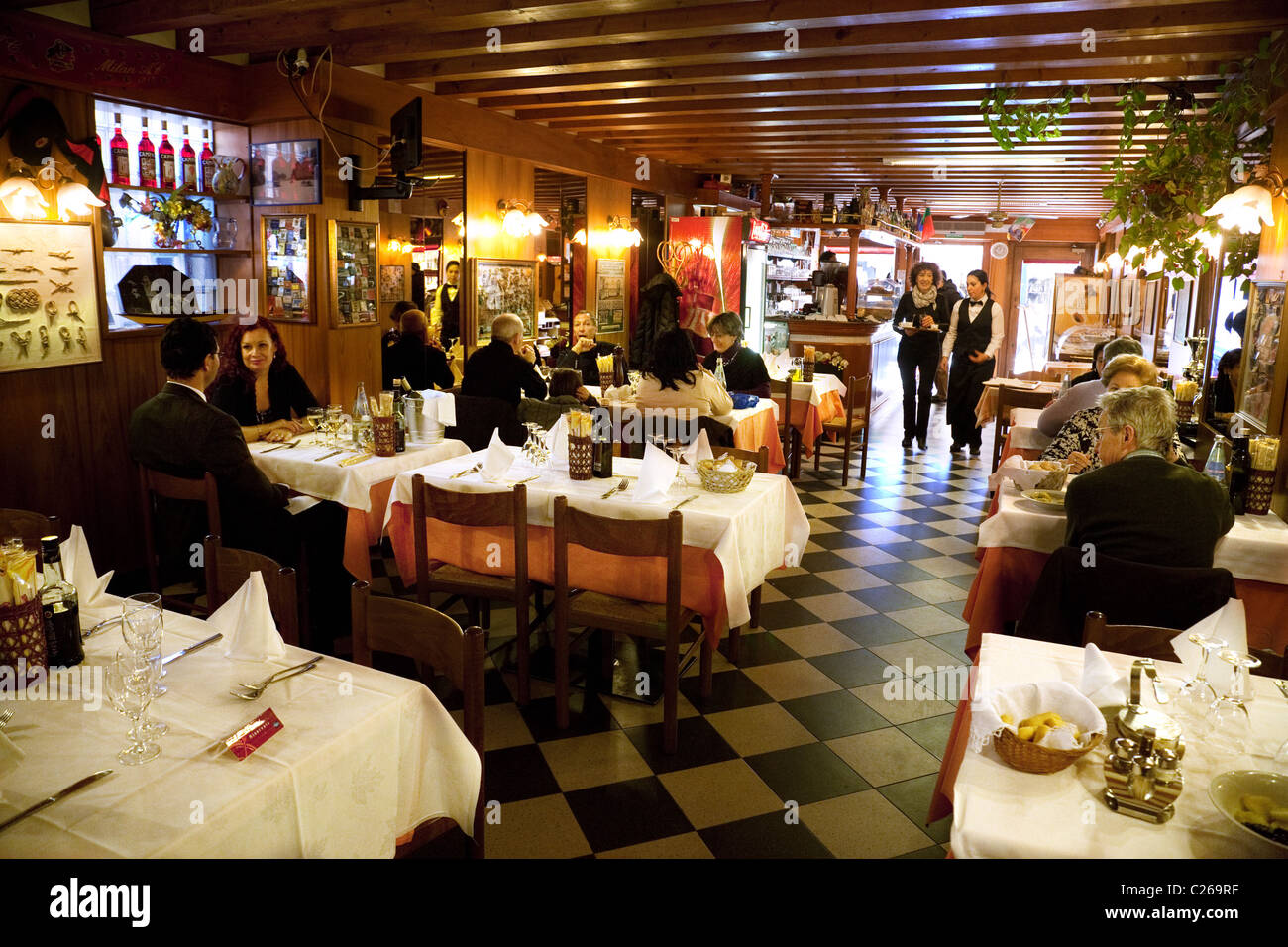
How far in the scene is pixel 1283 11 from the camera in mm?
4023

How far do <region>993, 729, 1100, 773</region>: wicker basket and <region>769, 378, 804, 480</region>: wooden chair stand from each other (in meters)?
5.75

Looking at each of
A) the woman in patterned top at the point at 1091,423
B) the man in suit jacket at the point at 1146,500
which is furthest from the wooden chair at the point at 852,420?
the man in suit jacket at the point at 1146,500

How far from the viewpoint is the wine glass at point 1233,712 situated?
187 centimetres

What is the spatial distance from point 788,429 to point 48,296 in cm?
550

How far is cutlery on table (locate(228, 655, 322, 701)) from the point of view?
1.90 metres

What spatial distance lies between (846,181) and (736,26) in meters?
8.65

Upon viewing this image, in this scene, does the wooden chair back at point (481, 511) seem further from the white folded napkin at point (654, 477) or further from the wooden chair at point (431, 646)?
the wooden chair at point (431, 646)

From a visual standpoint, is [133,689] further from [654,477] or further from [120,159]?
[120,159]

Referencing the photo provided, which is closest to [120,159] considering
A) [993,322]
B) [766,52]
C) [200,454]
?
[200,454]

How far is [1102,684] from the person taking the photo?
6.34ft

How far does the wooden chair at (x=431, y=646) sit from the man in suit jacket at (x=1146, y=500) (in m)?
2.16

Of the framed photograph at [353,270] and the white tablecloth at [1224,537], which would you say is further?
the framed photograph at [353,270]
